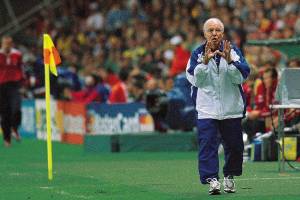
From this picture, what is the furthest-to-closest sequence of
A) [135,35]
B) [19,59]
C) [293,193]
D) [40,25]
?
1. [40,25]
2. [135,35]
3. [19,59]
4. [293,193]

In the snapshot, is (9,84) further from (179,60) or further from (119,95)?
(179,60)

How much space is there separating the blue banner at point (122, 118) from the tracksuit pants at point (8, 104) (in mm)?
1720

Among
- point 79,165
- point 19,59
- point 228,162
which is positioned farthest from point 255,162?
point 19,59

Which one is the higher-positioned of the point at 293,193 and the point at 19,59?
the point at 19,59

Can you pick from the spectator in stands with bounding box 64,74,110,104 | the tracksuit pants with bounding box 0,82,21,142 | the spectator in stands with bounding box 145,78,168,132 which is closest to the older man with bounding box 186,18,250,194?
the spectator in stands with bounding box 145,78,168,132

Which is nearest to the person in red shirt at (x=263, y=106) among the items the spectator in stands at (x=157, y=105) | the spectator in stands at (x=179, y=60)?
the spectator in stands at (x=157, y=105)

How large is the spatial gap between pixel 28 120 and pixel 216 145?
17.6m

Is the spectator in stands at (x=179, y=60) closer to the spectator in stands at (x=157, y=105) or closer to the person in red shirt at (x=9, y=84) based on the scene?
the spectator in stands at (x=157, y=105)

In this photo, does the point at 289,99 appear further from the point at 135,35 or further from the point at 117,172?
the point at 135,35

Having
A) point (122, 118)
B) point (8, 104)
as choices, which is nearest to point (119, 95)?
point (122, 118)

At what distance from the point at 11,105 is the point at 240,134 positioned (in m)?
12.3

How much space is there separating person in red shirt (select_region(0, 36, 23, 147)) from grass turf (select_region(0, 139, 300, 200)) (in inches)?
111

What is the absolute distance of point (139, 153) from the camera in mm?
Result: 23594

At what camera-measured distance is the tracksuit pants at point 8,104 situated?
26.1 metres
